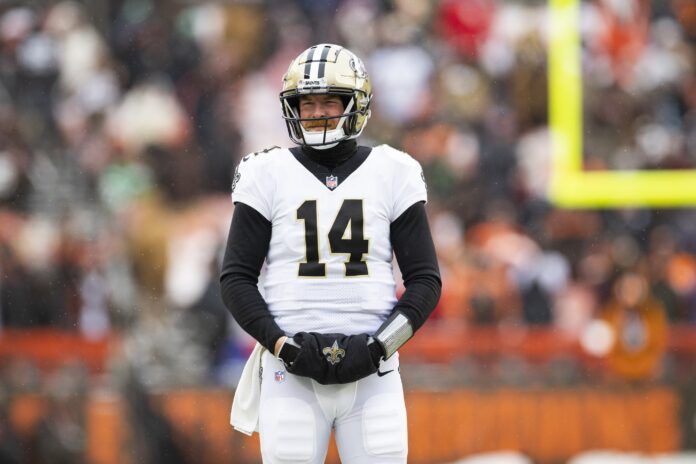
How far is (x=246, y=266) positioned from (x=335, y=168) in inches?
13.6

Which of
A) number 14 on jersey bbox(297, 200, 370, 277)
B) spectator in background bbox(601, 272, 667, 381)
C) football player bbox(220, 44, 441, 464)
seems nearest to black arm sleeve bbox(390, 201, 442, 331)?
football player bbox(220, 44, 441, 464)

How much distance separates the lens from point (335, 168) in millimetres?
3146

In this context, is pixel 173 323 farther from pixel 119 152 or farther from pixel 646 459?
pixel 646 459

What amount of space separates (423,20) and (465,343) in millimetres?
2518

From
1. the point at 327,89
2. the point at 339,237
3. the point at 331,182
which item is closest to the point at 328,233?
the point at 339,237

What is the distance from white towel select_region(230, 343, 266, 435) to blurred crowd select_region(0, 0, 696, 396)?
11.6 feet

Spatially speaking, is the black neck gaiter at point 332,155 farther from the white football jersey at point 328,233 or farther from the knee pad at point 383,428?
the knee pad at point 383,428

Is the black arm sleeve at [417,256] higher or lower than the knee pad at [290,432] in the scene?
→ higher

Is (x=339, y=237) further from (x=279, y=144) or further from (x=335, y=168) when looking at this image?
(x=279, y=144)

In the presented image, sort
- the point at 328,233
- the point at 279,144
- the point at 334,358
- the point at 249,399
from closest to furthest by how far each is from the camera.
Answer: the point at 334,358 → the point at 328,233 → the point at 249,399 → the point at 279,144

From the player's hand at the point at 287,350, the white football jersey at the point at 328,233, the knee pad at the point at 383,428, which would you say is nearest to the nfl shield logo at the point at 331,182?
the white football jersey at the point at 328,233

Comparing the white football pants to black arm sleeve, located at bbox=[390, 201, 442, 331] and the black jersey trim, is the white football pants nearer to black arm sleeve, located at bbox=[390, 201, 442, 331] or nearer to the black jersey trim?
black arm sleeve, located at bbox=[390, 201, 442, 331]

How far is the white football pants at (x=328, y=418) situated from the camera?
9.91 ft

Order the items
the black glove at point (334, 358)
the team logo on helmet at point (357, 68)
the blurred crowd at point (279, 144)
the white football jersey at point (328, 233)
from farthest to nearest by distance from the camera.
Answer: the blurred crowd at point (279, 144), the team logo on helmet at point (357, 68), the white football jersey at point (328, 233), the black glove at point (334, 358)
